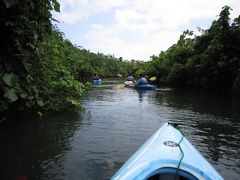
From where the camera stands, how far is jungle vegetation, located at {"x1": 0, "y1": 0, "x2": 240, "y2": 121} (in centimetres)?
612

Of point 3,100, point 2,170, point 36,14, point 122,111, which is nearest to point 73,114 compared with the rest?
point 122,111

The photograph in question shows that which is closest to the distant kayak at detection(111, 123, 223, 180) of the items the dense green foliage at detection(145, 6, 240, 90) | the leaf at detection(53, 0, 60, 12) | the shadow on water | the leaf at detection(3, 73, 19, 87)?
the leaf at detection(3, 73, 19, 87)

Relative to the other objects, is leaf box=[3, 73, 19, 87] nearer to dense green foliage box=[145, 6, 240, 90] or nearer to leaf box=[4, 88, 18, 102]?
leaf box=[4, 88, 18, 102]

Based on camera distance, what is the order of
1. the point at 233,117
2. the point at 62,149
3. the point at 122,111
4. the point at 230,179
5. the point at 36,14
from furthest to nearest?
1. the point at 122,111
2. the point at 233,117
3. the point at 62,149
4. the point at 230,179
5. the point at 36,14

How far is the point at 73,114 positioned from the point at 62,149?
5800 millimetres

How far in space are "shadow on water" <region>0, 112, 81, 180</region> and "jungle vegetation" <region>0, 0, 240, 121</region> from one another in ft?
2.49

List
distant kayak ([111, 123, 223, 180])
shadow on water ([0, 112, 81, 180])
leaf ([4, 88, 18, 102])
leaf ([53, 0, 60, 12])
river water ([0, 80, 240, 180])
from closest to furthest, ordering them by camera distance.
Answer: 1. distant kayak ([111, 123, 223, 180])
2. leaf ([4, 88, 18, 102])
3. leaf ([53, 0, 60, 12])
4. shadow on water ([0, 112, 81, 180])
5. river water ([0, 80, 240, 180])

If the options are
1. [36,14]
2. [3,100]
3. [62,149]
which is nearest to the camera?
[3,100]

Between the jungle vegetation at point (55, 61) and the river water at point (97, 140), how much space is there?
1.18m

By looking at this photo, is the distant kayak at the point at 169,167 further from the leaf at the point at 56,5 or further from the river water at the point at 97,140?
the leaf at the point at 56,5

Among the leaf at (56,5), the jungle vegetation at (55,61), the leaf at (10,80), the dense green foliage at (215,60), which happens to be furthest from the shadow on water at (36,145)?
the dense green foliage at (215,60)

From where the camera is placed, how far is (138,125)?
1417cm

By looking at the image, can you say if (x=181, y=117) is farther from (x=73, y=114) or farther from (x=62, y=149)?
(x=62, y=149)

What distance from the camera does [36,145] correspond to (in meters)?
10.8
